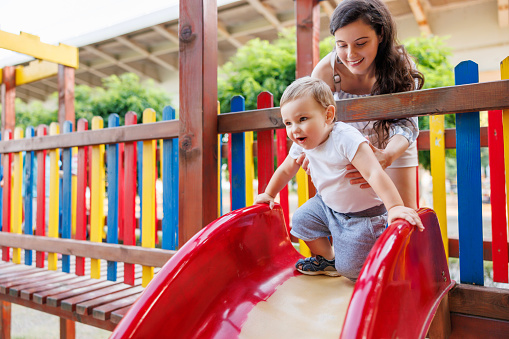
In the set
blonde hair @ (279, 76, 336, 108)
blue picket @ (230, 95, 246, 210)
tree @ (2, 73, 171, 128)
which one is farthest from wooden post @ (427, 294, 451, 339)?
tree @ (2, 73, 171, 128)

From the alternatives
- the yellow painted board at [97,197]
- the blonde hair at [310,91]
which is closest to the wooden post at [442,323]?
the blonde hair at [310,91]

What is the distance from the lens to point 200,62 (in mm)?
2115

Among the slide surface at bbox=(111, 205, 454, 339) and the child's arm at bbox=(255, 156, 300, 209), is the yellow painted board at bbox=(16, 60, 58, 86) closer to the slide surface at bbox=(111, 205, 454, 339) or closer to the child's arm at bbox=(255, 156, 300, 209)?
the child's arm at bbox=(255, 156, 300, 209)

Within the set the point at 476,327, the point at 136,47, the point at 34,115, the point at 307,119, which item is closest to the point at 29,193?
the point at 307,119

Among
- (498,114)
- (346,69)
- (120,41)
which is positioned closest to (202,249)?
(346,69)

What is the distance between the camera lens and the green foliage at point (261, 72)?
5.42 meters

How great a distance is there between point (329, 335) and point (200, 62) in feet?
4.89

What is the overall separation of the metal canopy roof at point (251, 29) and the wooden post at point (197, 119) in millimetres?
4298

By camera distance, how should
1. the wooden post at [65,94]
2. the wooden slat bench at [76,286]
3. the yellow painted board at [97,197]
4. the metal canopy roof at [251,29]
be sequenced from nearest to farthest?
the wooden slat bench at [76,286] < the yellow painted board at [97,197] < the wooden post at [65,94] < the metal canopy roof at [251,29]

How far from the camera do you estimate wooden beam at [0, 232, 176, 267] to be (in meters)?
2.49

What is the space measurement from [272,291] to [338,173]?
523mm

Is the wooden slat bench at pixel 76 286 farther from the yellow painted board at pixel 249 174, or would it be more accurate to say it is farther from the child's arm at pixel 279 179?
the child's arm at pixel 279 179

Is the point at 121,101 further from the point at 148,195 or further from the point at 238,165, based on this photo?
the point at 238,165

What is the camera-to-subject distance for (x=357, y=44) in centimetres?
161
